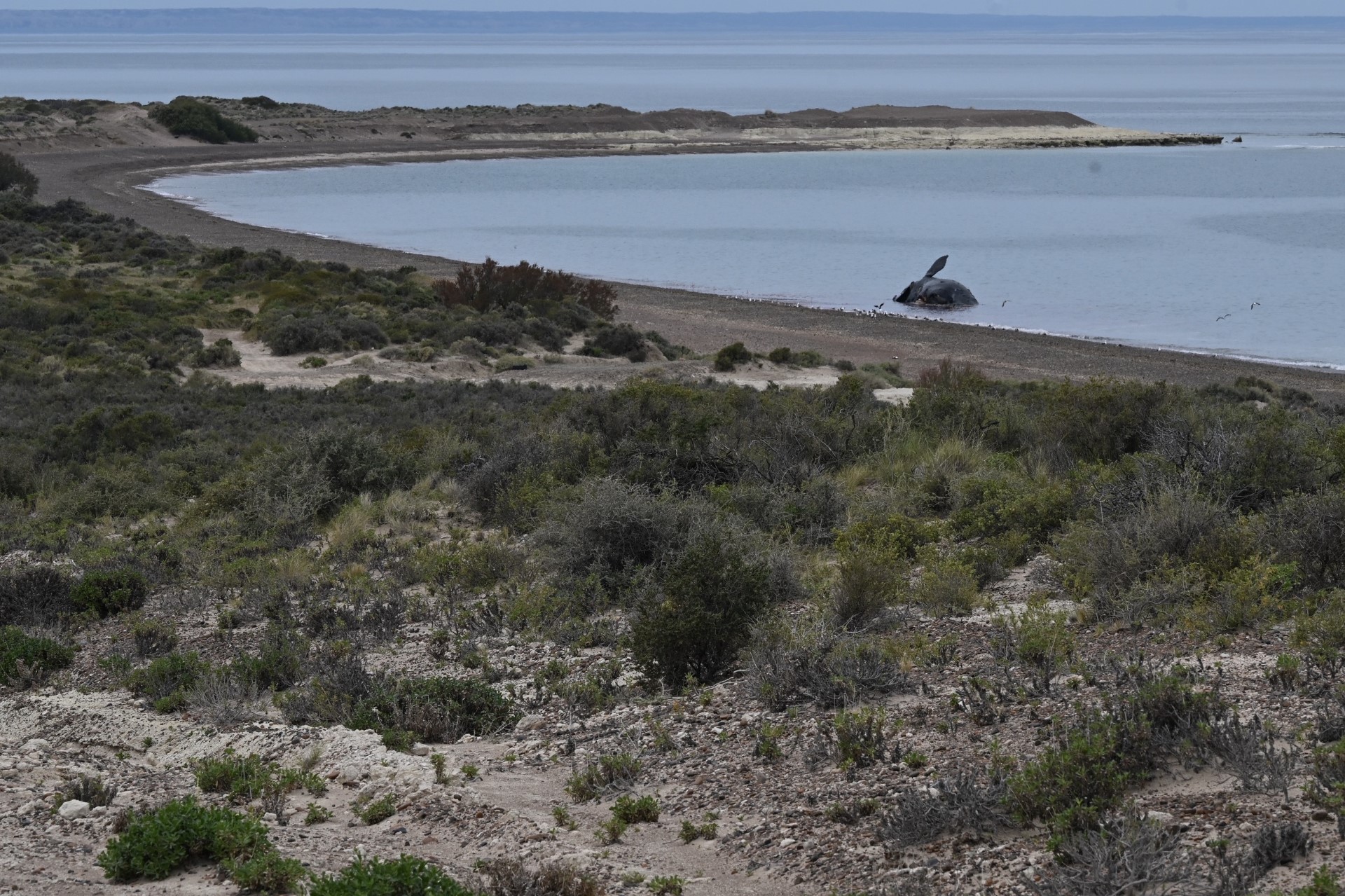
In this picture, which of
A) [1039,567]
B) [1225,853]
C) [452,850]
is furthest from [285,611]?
[1225,853]

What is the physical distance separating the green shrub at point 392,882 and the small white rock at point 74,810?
149 centimetres

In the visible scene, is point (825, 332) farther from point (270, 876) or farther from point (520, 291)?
point (270, 876)

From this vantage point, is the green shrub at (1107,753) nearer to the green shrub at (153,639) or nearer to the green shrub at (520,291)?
the green shrub at (153,639)

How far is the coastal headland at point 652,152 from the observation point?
84.9 ft

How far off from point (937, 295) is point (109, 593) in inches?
1088

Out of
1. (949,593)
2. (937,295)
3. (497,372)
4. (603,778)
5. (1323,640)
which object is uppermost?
(1323,640)

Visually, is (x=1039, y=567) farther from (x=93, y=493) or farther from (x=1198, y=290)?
(x=1198, y=290)

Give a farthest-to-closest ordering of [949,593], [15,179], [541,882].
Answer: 1. [15,179]
2. [949,593]
3. [541,882]

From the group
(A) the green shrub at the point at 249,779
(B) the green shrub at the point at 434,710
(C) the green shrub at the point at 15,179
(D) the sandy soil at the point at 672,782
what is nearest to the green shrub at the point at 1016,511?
(D) the sandy soil at the point at 672,782

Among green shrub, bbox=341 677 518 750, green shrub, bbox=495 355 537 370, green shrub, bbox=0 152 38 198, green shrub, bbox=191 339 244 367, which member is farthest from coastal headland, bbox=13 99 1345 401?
green shrub, bbox=341 677 518 750

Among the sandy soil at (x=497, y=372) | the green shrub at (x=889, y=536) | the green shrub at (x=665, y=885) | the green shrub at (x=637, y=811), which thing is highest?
the green shrub at (x=889, y=536)

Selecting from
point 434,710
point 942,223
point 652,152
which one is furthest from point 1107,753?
point 652,152

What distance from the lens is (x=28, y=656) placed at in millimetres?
7344

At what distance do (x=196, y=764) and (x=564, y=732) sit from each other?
1.70 m
